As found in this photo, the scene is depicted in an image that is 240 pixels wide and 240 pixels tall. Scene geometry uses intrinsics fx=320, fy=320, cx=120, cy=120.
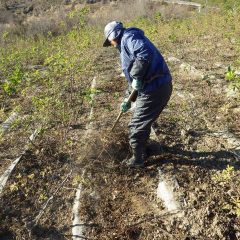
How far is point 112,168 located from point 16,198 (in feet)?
4.08

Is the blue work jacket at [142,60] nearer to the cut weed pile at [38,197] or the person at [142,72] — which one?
the person at [142,72]

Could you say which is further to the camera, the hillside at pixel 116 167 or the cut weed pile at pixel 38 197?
the cut weed pile at pixel 38 197

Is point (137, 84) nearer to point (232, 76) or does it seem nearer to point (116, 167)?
point (232, 76)

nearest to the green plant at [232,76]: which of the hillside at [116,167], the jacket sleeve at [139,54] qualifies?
the hillside at [116,167]

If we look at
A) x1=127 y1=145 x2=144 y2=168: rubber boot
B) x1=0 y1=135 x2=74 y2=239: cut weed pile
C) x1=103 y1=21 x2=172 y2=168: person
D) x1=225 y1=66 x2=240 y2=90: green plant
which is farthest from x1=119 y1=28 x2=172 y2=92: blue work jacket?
x1=0 y1=135 x2=74 y2=239: cut weed pile

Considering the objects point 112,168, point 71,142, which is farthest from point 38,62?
point 112,168

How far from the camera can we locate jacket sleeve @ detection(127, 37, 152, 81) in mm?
3469

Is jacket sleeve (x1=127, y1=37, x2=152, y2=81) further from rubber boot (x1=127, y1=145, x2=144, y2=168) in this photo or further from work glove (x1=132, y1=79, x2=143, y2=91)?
rubber boot (x1=127, y1=145, x2=144, y2=168)

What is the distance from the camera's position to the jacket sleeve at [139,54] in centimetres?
347

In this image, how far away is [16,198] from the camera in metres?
3.89

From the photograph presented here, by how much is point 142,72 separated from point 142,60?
14 centimetres

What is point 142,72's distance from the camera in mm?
3557

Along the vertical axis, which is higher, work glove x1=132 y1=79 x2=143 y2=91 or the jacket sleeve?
the jacket sleeve

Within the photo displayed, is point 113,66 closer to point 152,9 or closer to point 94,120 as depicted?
point 94,120
